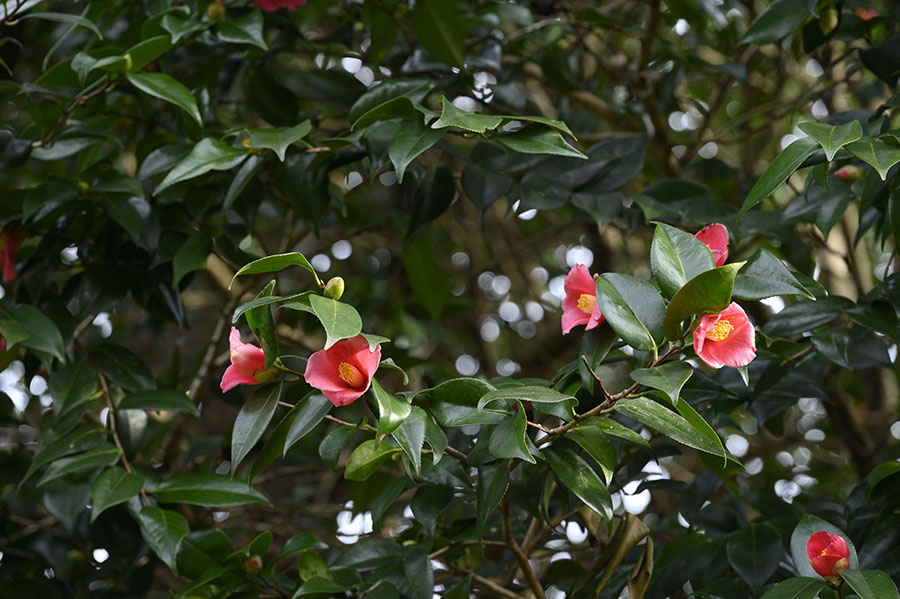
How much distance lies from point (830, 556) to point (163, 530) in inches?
27.4

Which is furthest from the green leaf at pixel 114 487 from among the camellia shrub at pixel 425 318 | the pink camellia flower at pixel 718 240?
the pink camellia flower at pixel 718 240

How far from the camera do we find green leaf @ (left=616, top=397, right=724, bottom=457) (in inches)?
25.9

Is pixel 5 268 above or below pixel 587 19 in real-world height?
below

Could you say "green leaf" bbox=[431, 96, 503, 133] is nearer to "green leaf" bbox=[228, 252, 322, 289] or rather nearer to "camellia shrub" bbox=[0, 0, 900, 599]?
"camellia shrub" bbox=[0, 0, 900, 599]

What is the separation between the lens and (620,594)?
89cm

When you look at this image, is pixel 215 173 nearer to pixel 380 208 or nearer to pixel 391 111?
pixel 391 111

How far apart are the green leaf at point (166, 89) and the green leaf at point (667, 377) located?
0.64m

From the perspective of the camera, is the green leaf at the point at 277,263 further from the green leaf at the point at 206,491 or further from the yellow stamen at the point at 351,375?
the green leaf at the point at 206,491

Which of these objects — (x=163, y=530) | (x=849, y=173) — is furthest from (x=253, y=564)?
(x=849, y=173)

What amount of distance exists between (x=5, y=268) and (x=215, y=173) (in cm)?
32

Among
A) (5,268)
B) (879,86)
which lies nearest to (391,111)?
(5,268)

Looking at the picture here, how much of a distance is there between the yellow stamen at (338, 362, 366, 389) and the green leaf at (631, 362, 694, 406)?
0.22 metres

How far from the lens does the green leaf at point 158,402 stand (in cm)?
105

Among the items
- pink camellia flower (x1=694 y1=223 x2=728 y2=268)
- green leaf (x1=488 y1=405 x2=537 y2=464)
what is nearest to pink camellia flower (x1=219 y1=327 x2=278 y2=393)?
green leaf (x1=488 y1=405 x2=537 y2=464)
